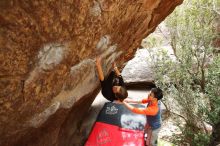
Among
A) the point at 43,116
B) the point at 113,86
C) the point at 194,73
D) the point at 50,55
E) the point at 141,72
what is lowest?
the point at 141,72

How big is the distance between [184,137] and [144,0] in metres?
5.39

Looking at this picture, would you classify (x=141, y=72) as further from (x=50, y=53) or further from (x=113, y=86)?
(x=50, y=53)

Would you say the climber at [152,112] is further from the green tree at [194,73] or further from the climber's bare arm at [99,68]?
the green tree at [194,73]

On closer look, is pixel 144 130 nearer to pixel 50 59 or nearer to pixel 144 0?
pixel 144 0

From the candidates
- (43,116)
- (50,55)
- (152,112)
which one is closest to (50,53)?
(50,55)

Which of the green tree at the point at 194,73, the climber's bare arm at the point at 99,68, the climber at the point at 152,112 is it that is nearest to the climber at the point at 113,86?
the climber's bare arm at the point at 99,68

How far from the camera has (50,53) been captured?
5156 mm

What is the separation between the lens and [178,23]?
13758mm

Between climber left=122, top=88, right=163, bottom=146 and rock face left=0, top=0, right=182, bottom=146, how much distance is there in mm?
1255

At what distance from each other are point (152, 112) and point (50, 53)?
329 centimetres

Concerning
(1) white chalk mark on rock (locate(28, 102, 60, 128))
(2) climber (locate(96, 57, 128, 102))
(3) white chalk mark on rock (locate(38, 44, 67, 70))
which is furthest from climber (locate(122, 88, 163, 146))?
(3) white chalk mark on rock (locate(38, 44, 67, 70))

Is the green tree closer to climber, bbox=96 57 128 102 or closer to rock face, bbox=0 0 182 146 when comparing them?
climber, bbox=96 57 128 102

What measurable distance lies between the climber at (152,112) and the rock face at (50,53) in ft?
4.12

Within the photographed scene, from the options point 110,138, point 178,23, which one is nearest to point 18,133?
point 110,138
